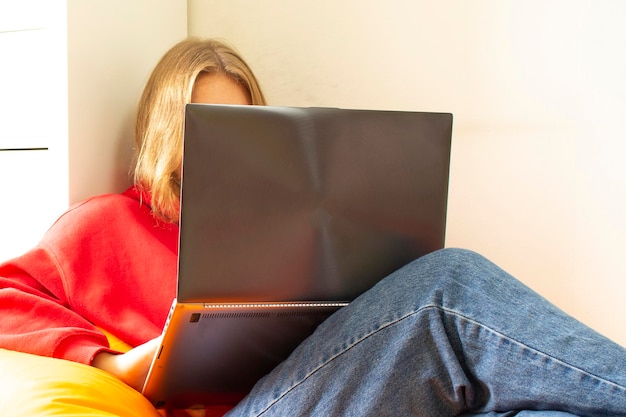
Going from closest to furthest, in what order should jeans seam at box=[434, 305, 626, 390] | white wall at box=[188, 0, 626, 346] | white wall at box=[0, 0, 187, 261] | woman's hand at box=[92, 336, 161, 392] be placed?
jeans seam at box=[434, 305, 626, 390]
woman's hand at box=[92, 336, 161, 392]
white wall at box=[0, 0, 187, 261]
white wall at box=[188, 0, 626, 346]

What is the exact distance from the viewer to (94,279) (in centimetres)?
94

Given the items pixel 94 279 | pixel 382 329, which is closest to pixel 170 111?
pixel 94 279

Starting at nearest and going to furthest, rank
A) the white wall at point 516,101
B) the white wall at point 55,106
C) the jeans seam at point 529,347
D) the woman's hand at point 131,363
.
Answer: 1. the jeans seam at point 529,347
2. the woman's hand at point 131,363
3. the white wall at point 55,106
4. the white wall at point 516,101

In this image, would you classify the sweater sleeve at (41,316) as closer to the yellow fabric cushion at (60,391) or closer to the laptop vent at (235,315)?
the yellow fabric cushion at (60,391)

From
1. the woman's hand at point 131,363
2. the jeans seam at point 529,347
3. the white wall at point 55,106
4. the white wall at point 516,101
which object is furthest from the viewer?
the white wall at point 516,101

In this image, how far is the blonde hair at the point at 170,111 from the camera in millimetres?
1005

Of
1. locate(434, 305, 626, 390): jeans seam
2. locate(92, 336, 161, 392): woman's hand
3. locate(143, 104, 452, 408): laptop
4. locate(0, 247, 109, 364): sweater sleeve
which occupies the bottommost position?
locate(92, 336, 161, 392): woman's hand

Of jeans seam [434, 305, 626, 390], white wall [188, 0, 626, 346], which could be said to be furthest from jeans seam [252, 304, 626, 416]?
white wall [188, 0, 626, 346]

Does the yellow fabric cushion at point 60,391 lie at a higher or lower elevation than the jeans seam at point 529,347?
lower

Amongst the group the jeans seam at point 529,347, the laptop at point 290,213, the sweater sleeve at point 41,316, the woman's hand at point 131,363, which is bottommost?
the woman's hand at point 131,363

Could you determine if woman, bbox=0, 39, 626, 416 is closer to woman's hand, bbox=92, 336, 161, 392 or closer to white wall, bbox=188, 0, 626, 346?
woman's hand, bbox=92, 336, 161, 392

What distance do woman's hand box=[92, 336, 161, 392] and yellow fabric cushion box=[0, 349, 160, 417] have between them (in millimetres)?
21

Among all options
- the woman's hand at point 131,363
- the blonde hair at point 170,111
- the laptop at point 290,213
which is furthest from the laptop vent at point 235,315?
the blonde hair at point 170,111

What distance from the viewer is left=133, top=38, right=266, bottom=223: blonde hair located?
1.00 m
